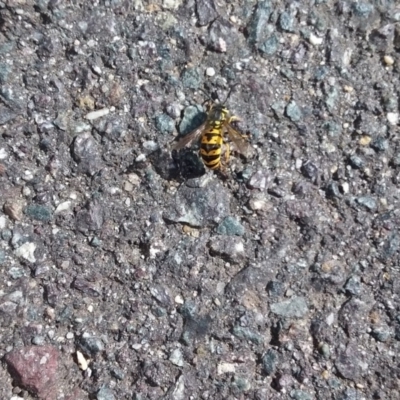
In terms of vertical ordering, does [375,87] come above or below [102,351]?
above

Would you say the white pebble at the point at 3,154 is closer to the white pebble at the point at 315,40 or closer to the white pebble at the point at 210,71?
the white pebble at the point at 210,71

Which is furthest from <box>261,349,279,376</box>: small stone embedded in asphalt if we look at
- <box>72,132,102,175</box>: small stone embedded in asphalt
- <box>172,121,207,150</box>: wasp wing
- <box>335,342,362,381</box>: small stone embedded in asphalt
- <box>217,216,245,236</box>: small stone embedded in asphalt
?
<box>72,132,102,175</box>: small stone embedded in asphalt

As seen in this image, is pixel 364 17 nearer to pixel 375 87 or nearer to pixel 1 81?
pixel 375 87

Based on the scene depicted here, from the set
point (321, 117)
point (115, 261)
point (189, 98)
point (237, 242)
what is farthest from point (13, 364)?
point (321, 117)

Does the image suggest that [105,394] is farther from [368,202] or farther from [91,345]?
[368,202]

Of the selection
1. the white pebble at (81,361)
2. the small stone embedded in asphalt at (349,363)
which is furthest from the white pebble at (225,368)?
the white pebble at (81,361)

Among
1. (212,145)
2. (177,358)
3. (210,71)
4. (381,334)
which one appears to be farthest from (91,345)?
(210,71)

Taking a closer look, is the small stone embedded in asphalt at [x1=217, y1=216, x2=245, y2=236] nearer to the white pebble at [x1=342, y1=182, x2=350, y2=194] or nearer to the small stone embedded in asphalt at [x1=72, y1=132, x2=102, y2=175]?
the white pebble at [x1=342, y1=182, x2=350, y2=194]
